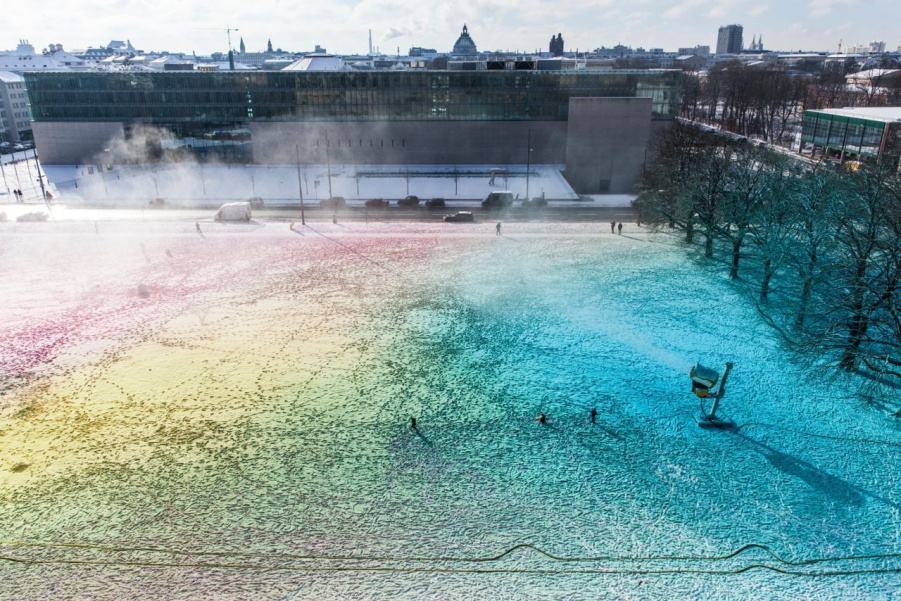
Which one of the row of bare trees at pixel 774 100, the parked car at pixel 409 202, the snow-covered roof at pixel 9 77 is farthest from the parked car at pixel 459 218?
the snow-covered roof at pixel 9 77

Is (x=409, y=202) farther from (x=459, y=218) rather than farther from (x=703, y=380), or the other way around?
(x=703, y=380)

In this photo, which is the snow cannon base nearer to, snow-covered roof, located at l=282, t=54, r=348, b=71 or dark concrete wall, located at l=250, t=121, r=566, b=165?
dark concrete wall, located at l=250, t=121, r=566, b=165

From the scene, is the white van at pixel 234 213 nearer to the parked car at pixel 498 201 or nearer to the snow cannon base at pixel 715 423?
the parked car at pixel 498 201

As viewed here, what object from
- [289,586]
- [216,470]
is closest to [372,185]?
[216,470]

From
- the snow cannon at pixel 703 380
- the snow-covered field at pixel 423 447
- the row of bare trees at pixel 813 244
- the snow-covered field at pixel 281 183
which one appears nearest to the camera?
the snow-covered field at pixel 423 447

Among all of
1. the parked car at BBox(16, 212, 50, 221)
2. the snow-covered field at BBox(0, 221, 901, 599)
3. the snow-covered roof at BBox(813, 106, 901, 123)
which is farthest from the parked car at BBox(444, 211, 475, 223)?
the snow-covered roof at BBox(813, 106, 901, 123)

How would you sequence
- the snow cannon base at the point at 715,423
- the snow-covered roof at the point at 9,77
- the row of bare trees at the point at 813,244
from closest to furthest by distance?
the snow cannon base at the point at 715,423
the row of bare trees at the point at 813,244
the snow-covered roof at the point at 9,77

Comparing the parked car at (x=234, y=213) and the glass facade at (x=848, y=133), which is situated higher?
the glass facade at (x=848, y=133)
